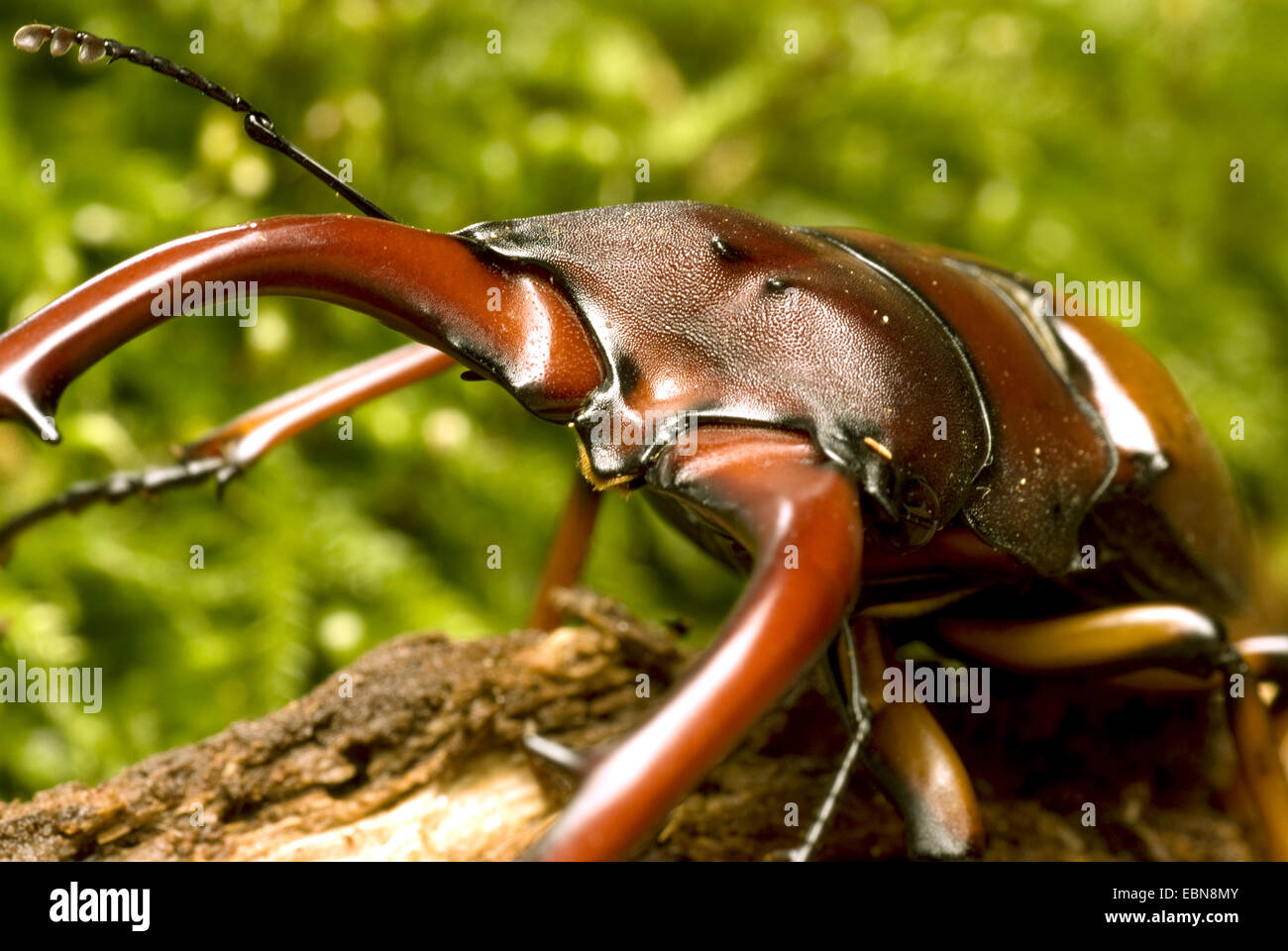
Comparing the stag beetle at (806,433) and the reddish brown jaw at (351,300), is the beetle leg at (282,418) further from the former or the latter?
the reddish brown jaw at (351,300)

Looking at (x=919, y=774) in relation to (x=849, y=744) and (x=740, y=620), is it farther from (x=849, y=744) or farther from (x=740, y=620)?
(x=740, y=620)

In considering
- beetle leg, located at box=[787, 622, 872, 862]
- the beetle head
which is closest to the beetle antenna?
the beetle head

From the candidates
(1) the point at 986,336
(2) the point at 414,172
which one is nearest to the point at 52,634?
(2) the point at 414,172

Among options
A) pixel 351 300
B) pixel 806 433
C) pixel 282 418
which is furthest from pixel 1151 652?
pixel 282 418

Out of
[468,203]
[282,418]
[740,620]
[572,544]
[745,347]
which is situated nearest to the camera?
[740,620]

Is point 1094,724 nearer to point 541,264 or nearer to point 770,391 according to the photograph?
point 770,391

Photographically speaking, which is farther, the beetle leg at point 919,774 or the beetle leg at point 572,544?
the beetle leg at point 572,544

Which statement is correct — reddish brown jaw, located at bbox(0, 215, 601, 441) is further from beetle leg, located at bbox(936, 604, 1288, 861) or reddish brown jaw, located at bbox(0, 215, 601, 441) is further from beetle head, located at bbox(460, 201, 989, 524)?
beetle leg, located at bbox(936, 604, 1288, 861)

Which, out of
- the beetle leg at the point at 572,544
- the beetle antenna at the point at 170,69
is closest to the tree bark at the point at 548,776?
the beetle leg at the point at 572,544
